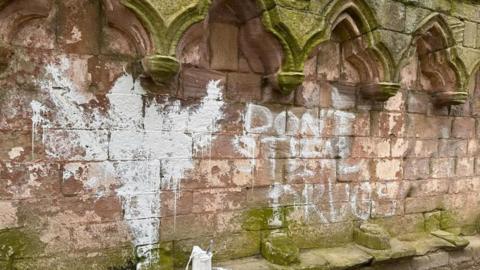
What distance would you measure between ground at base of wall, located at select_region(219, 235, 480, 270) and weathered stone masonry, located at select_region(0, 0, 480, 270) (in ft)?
0.06

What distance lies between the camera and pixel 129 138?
9.14 feet

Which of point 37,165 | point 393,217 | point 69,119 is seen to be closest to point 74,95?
point 69,119

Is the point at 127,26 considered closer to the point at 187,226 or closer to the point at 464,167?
the point at 187,226

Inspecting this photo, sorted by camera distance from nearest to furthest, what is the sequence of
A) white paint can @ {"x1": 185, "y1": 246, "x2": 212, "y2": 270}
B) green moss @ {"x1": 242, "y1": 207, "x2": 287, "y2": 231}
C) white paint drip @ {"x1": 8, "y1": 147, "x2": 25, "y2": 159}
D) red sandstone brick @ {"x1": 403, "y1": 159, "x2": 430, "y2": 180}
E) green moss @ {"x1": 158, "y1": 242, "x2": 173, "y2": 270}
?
white paint drip @ {"x1": 8, "y1": 147, "x2": 25, "y2": 159}
white paint can @ {"x1": 185, "y1": 246, "x2": 212, "y2": 270}
green moss @ {"x1": 158, "y1": 242, "x2": 173, "y2": 270}
green moss @ {"x1": 242, "y1": 207, "x2": 287, "y2": 231}
red sandstone brick @ {"x1": 403, "y1": 159, "x2": 430, "y2": 180}

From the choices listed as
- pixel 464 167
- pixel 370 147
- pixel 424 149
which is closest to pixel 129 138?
pixel 370 147

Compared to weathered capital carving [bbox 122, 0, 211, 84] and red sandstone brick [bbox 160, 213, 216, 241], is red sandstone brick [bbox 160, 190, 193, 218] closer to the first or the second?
red sandstone brick [bbox 160, 213, 216, 241]

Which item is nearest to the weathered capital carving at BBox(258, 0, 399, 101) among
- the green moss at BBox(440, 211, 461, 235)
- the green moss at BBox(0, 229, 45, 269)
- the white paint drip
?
the green moss at BBox(440, 211, 461, 235)

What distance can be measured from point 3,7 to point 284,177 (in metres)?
2.38

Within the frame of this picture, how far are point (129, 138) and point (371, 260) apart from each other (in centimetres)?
237

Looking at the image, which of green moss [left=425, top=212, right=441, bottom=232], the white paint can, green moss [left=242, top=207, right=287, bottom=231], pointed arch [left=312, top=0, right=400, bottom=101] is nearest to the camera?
the white paint can

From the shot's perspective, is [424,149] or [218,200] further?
[424,149]

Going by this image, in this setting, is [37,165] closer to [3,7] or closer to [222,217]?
[3,7]

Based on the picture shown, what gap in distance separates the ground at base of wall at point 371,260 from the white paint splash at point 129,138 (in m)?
0.84

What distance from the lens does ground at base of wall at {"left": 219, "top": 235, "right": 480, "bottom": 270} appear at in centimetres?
318
